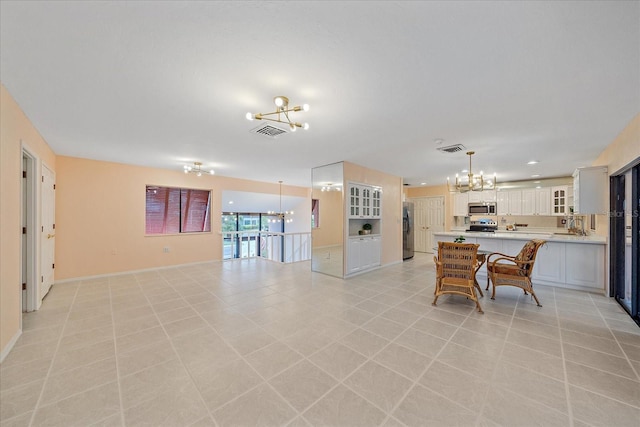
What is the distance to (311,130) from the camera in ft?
11.1

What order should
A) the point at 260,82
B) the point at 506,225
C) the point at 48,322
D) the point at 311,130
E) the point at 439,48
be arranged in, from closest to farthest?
1. the point at 439,48
2. the point at 260,82
3. the point at 48,322
4. the point at 311,130
5. the point at 506,225

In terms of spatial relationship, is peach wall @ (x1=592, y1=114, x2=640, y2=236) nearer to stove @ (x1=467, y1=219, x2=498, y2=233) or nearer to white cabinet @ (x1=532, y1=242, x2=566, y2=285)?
white cabinet @ (x1=532, y1=242, x2=566, y2=285)

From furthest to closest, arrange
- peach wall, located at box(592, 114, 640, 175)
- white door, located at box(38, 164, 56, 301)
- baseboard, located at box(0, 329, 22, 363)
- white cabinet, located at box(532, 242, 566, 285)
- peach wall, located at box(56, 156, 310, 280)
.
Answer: peach wall, located at box(56, 156, 310, 280) → white cabinet, located at box(532, 242, 566, 285) → white door, located at box(38, 164, 56, 301) → peach wall, located at box(592, 114, 640, 175) → baseboard, located at box(0, 329, 22, 363)

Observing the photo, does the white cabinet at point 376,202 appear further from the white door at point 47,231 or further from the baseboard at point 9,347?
the white door at point 47,231

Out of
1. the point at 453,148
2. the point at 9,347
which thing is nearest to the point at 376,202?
the point at 453,148

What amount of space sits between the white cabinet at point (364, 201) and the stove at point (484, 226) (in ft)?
12.4

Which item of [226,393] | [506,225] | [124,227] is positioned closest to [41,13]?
[226,393]

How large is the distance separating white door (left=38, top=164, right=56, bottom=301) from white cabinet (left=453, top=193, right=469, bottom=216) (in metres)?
9.98

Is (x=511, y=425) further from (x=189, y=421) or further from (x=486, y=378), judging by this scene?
(x=189, y=421)

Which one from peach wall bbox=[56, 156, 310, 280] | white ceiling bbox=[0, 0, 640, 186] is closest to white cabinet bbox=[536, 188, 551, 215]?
white ceiling bbox=[0, 0, 640, 186]

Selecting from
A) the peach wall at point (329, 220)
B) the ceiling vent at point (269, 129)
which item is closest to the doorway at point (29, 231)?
the ceiling vent at point (269, 129)

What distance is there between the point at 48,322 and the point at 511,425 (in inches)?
185

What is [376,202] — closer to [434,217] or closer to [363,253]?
[363,253]

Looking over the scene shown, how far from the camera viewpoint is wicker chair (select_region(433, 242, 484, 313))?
11.1 ft
